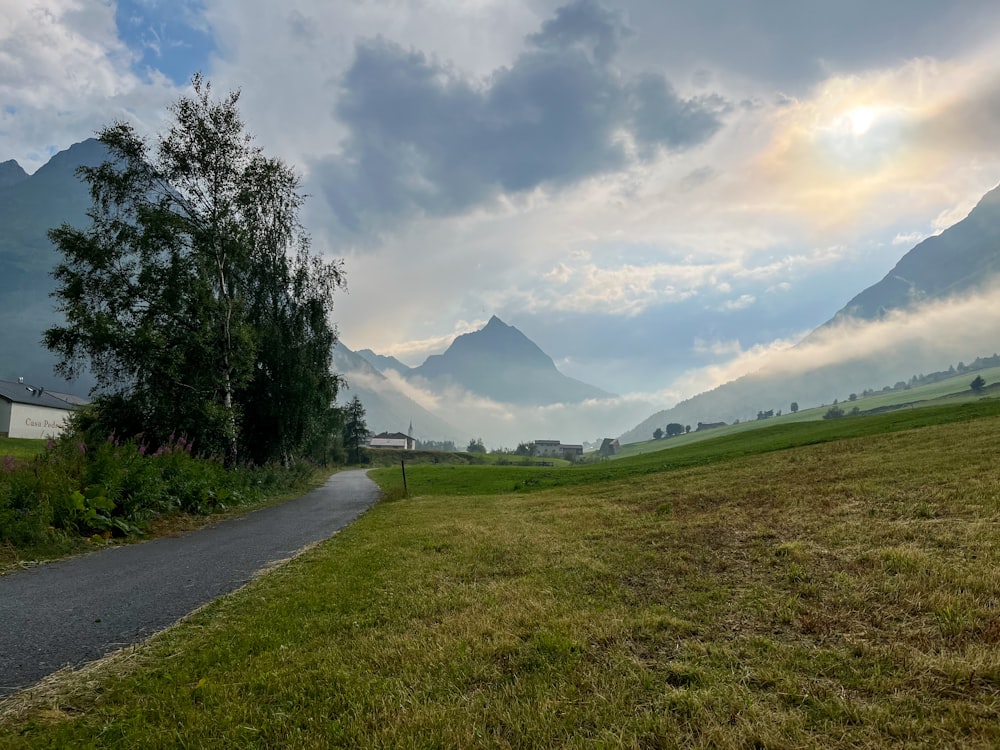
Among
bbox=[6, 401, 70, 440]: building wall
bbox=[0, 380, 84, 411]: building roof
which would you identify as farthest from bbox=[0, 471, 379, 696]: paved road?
bbox=[0, 380, 84, 411]: building roof

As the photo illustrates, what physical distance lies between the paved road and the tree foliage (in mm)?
11831

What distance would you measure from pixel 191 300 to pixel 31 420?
8032 cm

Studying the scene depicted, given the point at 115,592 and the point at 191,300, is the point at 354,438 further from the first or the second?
the point at 115,592

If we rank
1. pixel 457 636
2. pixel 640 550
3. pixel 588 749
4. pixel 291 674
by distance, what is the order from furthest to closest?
pixel 640 550 < pixel 457 636 < pixel 291 674 < pixel 588 749

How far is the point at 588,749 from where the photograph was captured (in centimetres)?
352

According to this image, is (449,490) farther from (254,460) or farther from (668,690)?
(668,690)

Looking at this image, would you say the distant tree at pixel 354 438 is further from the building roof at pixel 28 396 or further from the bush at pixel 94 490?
the bush at pixel 94 490

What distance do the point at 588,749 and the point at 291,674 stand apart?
Answer: 10.5 ft

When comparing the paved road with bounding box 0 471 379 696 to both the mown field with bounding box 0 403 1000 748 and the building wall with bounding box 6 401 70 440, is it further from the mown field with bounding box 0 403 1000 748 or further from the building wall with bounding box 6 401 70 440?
the building wall with bounding box 6 401 70 440

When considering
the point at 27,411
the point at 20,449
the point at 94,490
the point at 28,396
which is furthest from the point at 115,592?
the point at 28,396

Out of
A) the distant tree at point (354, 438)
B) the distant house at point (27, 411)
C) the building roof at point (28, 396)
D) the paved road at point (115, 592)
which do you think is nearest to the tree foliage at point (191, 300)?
the paved road at point (115, 592)

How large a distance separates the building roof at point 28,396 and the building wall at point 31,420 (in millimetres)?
641

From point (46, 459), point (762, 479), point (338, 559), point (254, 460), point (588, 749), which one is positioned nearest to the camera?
point (588, 749)

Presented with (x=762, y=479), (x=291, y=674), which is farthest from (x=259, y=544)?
A: (x=762, y=479)
